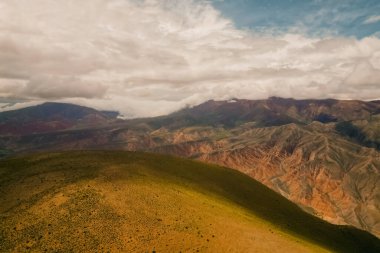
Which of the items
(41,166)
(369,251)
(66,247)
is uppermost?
(41,166)

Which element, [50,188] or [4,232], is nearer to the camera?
[4,232]

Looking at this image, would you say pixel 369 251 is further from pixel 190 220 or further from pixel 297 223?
pixel 190 220

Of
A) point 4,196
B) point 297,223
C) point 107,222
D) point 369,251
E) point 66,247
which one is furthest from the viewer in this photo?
point 369,251

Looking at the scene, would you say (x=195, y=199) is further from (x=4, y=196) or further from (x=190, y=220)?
(x=4, y=196)

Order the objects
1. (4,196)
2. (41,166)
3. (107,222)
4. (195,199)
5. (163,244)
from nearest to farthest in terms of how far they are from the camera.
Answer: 1. (163,244)
2. (107,222)
3. (4,196)
4. (195,199)
5. (41,166)

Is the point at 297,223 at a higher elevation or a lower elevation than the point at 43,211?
lower

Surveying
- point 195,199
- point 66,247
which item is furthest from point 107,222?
point 195,199
